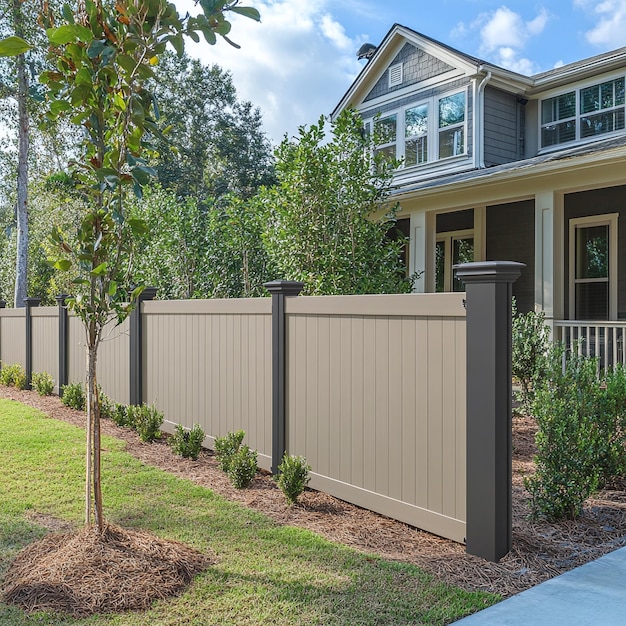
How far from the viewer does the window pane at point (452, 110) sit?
13.1m

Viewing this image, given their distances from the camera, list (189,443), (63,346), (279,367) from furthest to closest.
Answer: (63,346) → (189,443) → (279,367)

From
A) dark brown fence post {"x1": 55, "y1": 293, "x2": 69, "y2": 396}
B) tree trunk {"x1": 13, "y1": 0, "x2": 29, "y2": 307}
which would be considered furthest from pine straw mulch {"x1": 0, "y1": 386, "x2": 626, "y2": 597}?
tree trunk {"x1": 13, "y1": 0, "x2": 29, "y2": 307}

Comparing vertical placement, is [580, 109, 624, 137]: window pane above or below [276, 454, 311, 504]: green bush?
above

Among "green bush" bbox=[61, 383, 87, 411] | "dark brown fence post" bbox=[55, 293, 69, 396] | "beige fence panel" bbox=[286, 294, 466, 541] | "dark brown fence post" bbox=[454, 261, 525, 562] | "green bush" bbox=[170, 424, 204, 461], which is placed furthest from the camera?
"dark brown fence post" bbox=[55, 293, 69, 396]

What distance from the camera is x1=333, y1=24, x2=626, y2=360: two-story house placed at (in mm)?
9117

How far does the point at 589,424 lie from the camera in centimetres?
449

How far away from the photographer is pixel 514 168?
365 inches

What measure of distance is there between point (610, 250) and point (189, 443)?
8065 mm

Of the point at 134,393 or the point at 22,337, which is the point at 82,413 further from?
the point at 22,337

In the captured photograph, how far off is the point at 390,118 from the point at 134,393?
946cm

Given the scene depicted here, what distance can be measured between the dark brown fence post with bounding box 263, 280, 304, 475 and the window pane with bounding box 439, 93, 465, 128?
9.11 m

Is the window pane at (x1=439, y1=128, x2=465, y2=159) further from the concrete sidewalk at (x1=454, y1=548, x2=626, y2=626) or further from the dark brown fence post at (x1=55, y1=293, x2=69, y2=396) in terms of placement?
the concrete sidewalk at (x1=454, y1=548, x2=626, y2=626)

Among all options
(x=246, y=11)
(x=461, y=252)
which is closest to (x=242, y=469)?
(x=246, y=11)

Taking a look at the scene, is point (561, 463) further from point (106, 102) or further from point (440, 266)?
point (440, 266)
